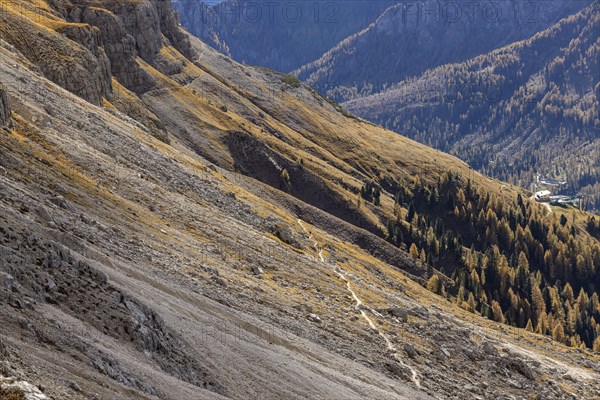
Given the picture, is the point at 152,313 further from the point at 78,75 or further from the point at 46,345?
the point at 78,75

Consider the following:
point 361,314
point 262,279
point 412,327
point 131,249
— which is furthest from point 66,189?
point 412,327

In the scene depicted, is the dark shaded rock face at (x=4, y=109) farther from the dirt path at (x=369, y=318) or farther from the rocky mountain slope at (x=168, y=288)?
the dirt path at (x=369, y=318)

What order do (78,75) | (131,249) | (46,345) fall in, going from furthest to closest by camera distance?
(78,75), (131,249), (46,345)

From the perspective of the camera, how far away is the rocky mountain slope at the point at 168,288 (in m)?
35.1

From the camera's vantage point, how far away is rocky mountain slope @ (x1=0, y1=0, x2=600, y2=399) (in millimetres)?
35125

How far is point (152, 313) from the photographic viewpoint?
41562mm

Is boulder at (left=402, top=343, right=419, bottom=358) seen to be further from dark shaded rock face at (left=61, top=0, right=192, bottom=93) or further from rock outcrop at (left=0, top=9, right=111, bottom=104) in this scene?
dark shaded rock face at (left=61, top=0, right=192, bottom=93)

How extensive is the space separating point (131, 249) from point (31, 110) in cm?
3056

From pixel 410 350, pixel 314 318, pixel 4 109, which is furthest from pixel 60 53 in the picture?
pixel 410 350

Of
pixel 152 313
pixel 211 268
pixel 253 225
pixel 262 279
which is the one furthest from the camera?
pixel 253 225

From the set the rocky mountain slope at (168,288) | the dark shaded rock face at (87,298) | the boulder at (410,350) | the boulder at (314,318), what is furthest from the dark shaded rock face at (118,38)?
the dark shaded rock face at (87,298)

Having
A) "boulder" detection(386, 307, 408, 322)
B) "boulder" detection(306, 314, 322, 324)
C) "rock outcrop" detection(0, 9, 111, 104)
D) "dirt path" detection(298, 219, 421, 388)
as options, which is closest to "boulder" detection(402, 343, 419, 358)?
"dirt path" detection(298, 219, 421, 388)

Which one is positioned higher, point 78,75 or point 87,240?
point 78,75

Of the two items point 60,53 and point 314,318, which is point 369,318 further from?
point 60,53
